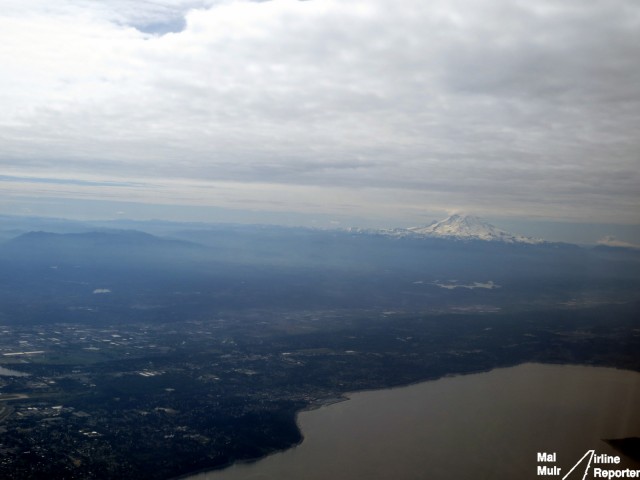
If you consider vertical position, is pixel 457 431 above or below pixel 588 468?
below

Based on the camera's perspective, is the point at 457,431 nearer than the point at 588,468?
No

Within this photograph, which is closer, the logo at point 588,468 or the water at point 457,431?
the logo at point 588,468

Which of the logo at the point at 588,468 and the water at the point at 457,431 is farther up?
the logo at the point at 588,468

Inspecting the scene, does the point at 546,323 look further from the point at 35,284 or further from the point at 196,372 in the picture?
the point at 35,284

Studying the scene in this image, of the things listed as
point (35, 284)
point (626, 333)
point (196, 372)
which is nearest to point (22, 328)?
point (196, 372)
